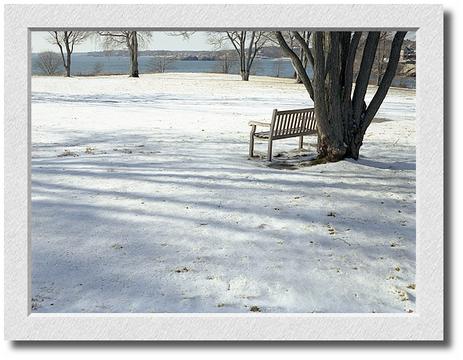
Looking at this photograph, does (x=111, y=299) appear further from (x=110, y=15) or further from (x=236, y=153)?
(x=236, y=153)

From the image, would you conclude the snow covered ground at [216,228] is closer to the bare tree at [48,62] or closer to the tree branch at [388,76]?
the tree branch at [388,76]

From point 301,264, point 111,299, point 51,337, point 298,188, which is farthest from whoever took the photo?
point 298,188

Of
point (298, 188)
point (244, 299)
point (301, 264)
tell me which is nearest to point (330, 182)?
point (298, 188)

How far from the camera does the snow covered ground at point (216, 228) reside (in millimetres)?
3635

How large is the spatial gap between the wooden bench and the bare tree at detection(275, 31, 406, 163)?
2.18 feet

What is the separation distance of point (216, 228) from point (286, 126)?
118 inches

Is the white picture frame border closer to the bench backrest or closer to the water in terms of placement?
the bench backrest

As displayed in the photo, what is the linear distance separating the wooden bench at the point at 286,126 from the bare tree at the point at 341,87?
665 mm

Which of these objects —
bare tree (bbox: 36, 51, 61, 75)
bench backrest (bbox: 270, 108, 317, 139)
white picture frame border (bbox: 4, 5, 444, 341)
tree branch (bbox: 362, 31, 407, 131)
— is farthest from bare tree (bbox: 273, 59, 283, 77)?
white picture frame border (bbox: 4, 5, 444, 341)

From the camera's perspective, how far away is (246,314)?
123 inches

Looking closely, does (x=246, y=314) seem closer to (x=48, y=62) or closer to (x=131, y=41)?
(x=131, y=41)

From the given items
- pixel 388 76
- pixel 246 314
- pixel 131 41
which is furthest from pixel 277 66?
pixel 246 314

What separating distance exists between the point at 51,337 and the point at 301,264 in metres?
1.72

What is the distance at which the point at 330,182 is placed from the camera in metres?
5.82
